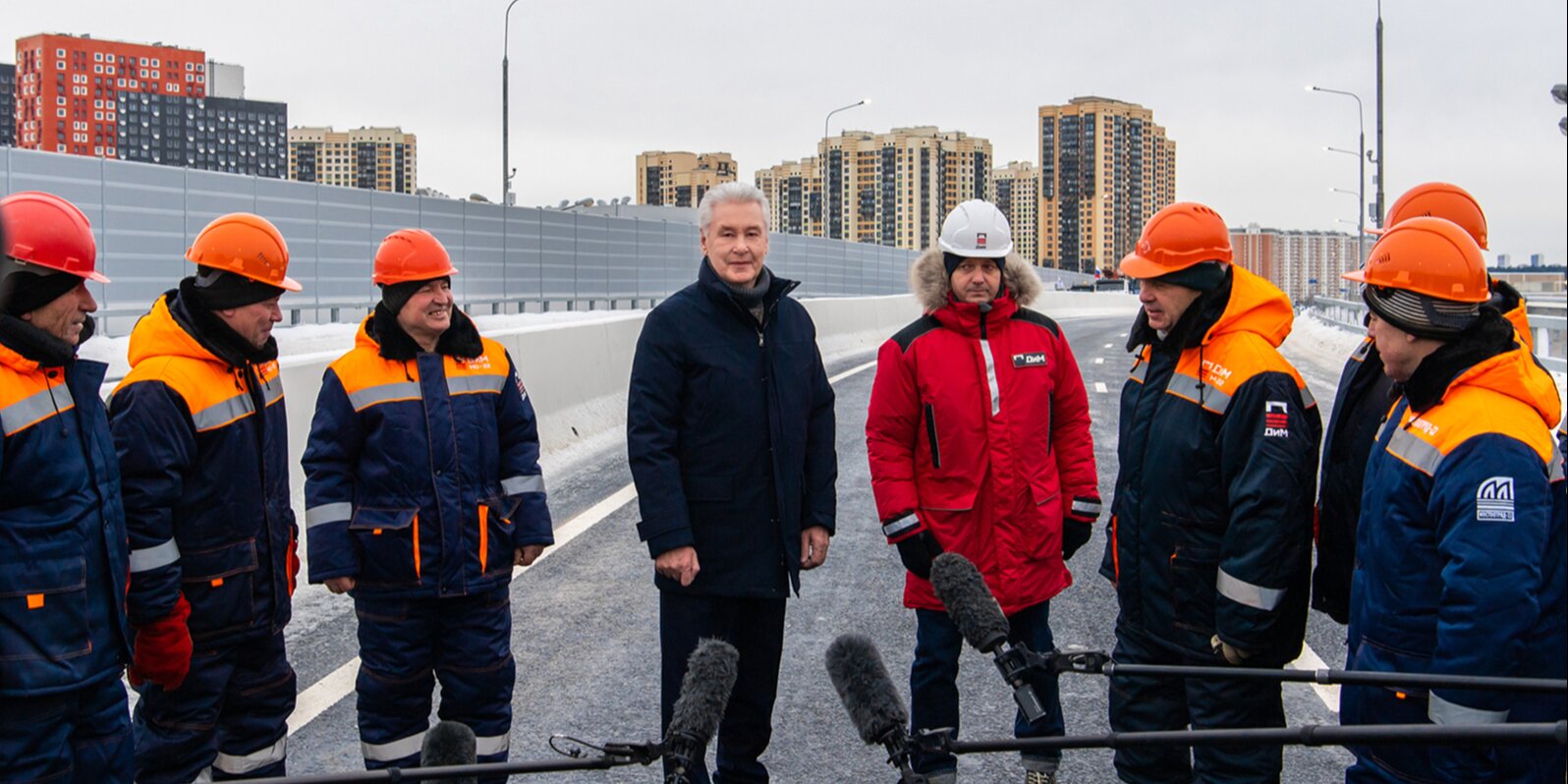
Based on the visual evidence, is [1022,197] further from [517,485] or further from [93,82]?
[517,485]

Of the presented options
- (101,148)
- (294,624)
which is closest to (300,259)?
A: (294,624)

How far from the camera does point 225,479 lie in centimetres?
422

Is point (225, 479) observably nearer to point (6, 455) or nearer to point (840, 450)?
point (6, 455)

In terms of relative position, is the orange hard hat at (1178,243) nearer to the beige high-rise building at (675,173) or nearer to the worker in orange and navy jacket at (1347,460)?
the worker in orange and navy jacket at (1347,460)

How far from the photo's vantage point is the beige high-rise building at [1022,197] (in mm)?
145750

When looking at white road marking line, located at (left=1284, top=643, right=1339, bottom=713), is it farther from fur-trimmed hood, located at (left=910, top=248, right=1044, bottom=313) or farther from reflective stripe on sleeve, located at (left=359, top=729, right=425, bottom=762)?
reflective stripe on sleeve, located at (left=359, top=729, right=425, bottom=762)

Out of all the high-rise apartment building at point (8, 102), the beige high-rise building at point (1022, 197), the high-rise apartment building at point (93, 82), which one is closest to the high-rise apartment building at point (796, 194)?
the beige high-rise building at point (1022, 197)

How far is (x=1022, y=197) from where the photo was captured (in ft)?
488

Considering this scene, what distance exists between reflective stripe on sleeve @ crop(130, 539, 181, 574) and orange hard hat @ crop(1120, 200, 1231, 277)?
2.81 metres

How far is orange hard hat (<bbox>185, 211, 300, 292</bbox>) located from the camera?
14.0ft

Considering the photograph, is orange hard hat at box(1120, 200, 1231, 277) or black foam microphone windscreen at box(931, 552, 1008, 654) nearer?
black foam microphone windscreen at box(931, 552, 1008, 654)

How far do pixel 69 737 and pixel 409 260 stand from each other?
1.78m

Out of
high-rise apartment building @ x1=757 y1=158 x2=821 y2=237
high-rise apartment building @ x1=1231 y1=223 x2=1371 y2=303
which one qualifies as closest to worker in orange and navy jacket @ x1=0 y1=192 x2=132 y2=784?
high-rise apartment building @ x1=757 y1=158 x2=821 y2=237

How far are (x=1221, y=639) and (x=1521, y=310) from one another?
1369 mm
